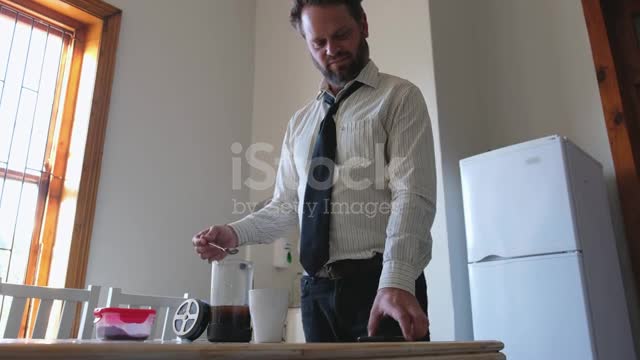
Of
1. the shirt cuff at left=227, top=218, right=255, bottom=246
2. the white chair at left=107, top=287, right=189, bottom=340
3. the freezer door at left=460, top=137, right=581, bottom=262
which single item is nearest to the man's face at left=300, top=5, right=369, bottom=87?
the shirt cuff at left=227, top=218, right=255, bottom=246

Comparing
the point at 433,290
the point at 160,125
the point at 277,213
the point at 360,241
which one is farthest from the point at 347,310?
the point at 160,125

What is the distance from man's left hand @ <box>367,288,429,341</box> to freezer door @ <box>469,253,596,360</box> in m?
1.29

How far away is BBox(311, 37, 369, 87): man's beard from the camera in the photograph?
3.94ft

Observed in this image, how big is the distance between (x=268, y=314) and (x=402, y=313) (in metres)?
0.20

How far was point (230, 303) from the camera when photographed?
2.62 feet

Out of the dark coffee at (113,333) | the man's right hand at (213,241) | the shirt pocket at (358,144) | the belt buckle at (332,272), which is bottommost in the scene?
the dark coffee at (113,333)

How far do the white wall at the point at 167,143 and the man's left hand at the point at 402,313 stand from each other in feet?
6.19

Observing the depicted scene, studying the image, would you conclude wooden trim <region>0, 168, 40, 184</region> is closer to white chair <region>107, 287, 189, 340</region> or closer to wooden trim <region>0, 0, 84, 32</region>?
wooden trim <region>0, 0, 84, 32</region>

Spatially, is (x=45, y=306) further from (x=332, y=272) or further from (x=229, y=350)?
(x=229, y=350)

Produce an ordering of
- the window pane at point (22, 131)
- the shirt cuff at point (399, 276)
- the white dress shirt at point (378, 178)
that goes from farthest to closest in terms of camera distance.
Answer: the window pane at point (22, 131) → the white dress shirt at point (378, 178) → the shirt cuff at point (399, 276)

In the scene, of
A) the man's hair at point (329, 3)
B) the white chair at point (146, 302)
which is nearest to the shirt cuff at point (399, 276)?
the man's hair at point (329, 3)

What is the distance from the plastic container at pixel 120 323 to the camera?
0.72m

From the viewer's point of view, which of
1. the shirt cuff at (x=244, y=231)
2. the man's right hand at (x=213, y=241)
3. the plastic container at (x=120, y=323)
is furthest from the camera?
the shirt cuff at (x=244, y=231)

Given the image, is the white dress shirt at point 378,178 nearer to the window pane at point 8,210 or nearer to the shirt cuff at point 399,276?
the shirt cuff at point 399,276
